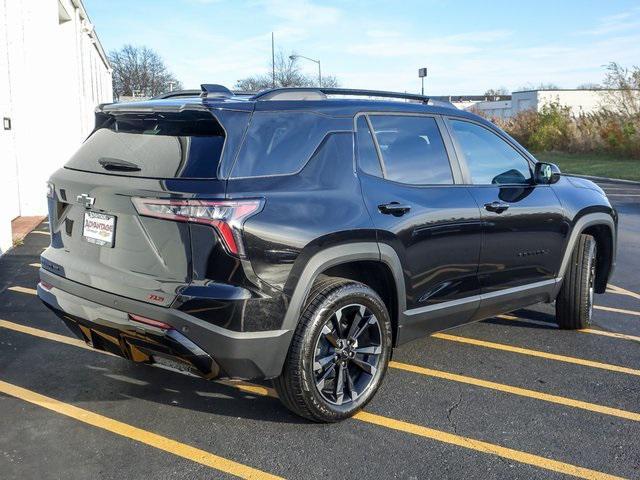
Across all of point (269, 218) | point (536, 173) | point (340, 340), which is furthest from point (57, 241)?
point (536, 173)

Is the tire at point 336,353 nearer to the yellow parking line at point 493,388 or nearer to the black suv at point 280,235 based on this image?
the black suv at point 280,235

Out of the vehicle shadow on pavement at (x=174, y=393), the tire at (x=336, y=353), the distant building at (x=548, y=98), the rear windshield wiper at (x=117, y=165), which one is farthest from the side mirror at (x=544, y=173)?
the distant building at (x=548, y=98)

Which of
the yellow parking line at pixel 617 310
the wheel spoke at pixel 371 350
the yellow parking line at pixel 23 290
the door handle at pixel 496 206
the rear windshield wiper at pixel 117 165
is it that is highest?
the rear windshield wiper at pixel 117 165

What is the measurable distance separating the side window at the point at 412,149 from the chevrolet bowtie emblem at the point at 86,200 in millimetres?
1687

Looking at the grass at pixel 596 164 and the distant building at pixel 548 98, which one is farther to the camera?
the distant building at pixel 548 98

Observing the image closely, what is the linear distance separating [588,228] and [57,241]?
4180 millimetres

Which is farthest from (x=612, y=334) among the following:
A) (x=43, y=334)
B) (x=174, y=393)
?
(x=43, y=334)

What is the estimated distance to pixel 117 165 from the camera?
352 centimetres

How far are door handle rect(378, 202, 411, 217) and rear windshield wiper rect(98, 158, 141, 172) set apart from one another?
1.38 m

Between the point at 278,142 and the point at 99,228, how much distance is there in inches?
41.8

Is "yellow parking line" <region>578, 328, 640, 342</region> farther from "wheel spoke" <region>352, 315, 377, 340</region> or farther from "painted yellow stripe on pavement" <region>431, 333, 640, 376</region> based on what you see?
"wheel spoke" <region>352, 315, 377, 340</region>

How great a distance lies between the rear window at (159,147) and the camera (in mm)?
3271

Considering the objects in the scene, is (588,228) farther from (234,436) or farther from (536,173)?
(234,436)

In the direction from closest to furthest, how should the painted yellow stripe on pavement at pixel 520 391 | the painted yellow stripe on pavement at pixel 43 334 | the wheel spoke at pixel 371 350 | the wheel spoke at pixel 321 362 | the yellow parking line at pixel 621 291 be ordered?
the wheel spoke at pixel 321 362 < the wheel spoke at pixel 371 350 < the painted yellow stripe on pavement at pixel 520 391 < the painted yellow stripe on pavement at pixel 43 334 < the yellow parking line at pixel 621 291
